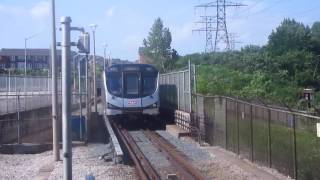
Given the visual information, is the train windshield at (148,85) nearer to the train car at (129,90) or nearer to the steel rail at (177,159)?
the train car at (129,90)

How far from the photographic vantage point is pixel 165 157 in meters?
22.1

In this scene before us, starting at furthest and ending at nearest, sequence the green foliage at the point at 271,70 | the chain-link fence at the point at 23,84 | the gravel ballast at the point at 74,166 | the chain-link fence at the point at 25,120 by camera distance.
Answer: the chain-link fence at the point at 23,84, the green foliage at the point at 271,70, the chain-link fence at the point at 25,120, the gravel ballast at the point at 74,166

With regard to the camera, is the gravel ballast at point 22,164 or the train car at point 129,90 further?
the train car at point 129,90

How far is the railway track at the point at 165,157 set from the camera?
17.2 meters

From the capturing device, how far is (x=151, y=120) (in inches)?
1560

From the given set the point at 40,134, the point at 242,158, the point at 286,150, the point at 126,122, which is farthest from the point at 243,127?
the point at 126,122

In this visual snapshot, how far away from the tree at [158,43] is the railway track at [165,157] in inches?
2737

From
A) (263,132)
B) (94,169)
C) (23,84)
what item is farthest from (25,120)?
(23,84)

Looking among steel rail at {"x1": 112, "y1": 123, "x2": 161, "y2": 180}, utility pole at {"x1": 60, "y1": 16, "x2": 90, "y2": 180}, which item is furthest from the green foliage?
utility pole at {"x1": 60, "y1": 16, "x2": 90, "y2": 180}

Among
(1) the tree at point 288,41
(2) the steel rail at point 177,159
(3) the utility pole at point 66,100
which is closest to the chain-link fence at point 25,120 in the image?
(2) the steel rail at point 177,159

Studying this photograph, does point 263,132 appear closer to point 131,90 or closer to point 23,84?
point 131,90

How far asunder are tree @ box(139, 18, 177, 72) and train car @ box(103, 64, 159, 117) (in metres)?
61.3

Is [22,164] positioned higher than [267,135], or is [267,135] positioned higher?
[267,135]

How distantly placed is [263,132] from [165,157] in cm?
510
